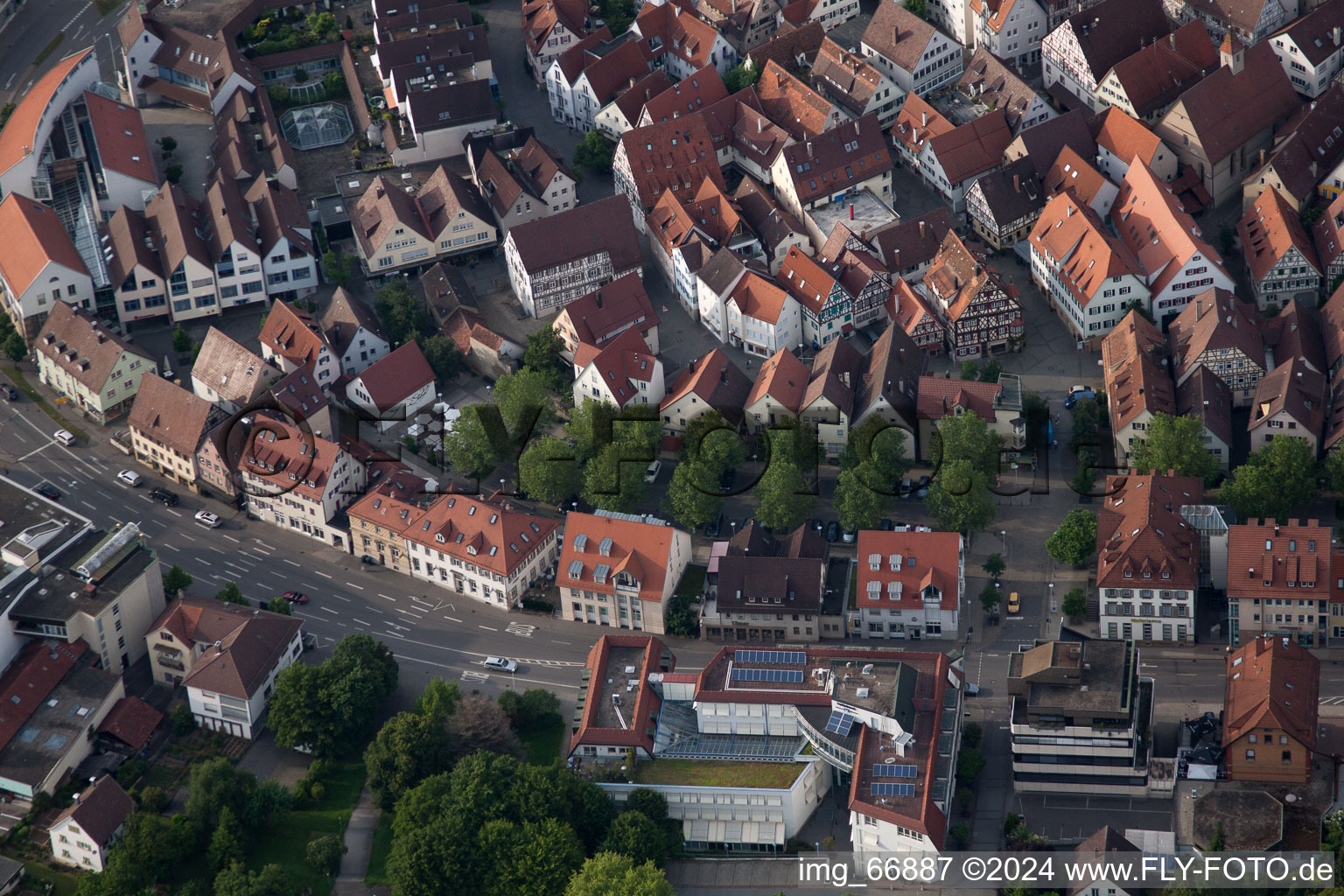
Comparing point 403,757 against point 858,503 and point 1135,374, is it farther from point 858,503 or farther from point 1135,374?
point 1135,374

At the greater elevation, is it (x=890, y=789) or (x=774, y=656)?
(x=774, y=656)

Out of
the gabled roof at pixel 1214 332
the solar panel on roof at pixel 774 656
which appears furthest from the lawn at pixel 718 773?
the gabled roof at pixel 1214 332

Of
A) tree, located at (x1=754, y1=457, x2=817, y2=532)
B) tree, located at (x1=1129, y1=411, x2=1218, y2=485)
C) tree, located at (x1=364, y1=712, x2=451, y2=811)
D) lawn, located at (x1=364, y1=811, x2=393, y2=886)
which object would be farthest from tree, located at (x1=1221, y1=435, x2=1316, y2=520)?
lawn, located at (x1=364, y1=811, x2=393, y2=886)

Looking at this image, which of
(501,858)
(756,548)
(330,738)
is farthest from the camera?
(756,548)

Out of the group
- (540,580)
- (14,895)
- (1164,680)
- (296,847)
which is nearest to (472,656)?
(540,580)

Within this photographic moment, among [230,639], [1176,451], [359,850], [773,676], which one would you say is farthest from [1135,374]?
[230,639]

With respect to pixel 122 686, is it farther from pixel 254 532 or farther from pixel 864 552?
pixel 864 552

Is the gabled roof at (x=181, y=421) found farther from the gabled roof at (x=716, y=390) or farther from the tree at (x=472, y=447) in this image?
the gabled roof at (x=716, y=390)
